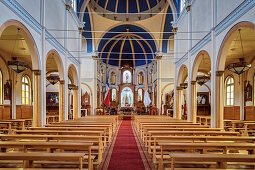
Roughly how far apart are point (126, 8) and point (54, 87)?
11338 millimetres

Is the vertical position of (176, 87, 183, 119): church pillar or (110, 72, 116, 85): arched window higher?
(110, 72, 116, 85): arched window

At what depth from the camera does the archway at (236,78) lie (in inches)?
351

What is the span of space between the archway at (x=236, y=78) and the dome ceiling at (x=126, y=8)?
10.3m

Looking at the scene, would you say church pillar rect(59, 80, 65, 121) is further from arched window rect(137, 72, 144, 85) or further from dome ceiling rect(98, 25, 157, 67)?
arched window rect(137, 72, 144, 85)

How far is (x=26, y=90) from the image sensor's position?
1595 centimetres

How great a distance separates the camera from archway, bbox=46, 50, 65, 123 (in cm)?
1273

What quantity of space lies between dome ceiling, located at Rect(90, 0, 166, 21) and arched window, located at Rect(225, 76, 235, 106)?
32.1 ft

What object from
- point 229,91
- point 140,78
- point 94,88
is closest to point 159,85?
point 94,88

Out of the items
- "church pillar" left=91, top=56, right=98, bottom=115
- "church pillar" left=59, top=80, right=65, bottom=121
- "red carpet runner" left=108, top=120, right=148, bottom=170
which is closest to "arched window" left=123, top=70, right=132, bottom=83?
"church pillar" left=91, top=56, right=98, bottom=115

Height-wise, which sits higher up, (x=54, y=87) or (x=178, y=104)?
(x=54, y=87)

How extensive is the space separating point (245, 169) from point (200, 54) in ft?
25.5

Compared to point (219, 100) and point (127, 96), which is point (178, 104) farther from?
point (127, 96)

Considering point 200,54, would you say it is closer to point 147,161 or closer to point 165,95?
point 147,161

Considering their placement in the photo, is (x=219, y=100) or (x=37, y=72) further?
(x=37, y=72)
